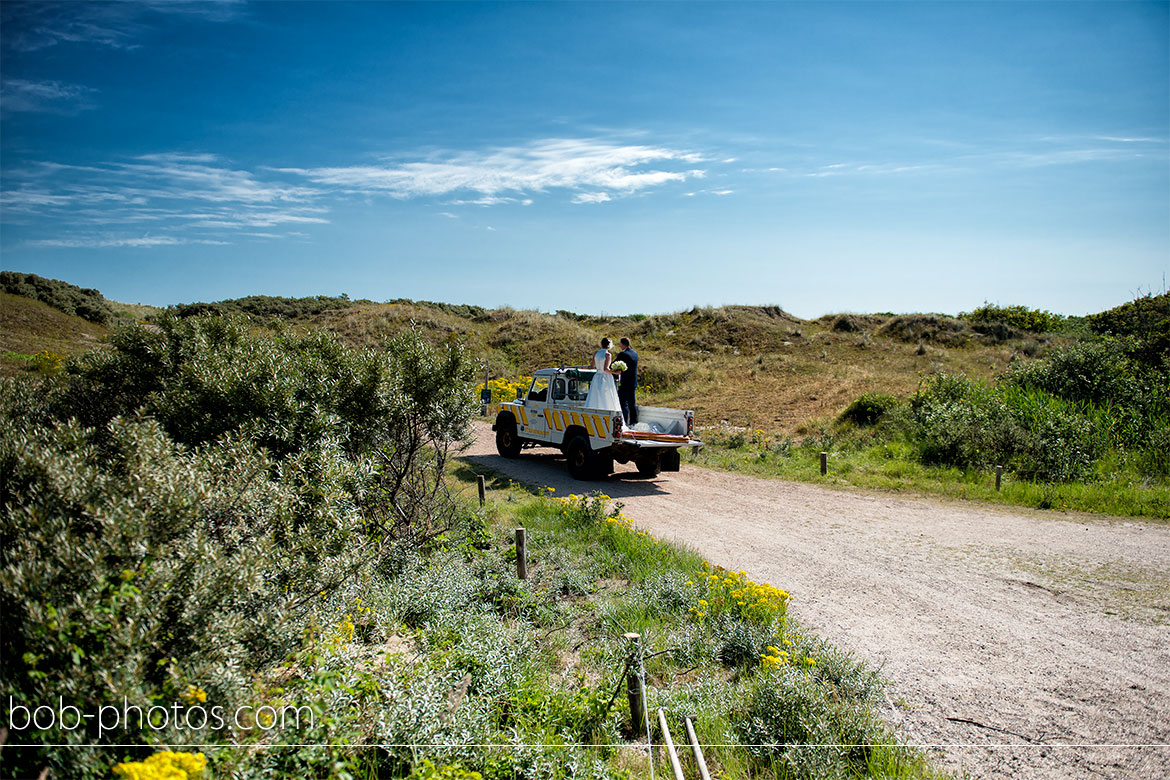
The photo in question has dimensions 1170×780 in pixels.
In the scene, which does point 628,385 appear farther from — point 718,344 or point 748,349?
point 718,344

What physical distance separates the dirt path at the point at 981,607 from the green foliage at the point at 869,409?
6.72m

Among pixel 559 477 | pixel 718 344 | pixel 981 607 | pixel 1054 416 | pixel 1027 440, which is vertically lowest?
pixel 981 607

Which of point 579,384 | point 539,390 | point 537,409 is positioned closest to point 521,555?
point 579,384

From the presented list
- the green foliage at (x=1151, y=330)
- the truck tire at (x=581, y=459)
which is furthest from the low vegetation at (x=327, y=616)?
the green foliage at (x=1151, y=330)

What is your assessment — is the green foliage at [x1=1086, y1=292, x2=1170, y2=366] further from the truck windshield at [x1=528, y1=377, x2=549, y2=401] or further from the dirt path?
the truck windshield at [x1=528, y1=377, x2=549, y2=401]

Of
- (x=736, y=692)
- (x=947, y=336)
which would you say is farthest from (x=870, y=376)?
(x=736, y=692)

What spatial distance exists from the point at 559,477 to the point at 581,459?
2.59ft

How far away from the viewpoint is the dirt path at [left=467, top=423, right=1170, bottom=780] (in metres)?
4.38

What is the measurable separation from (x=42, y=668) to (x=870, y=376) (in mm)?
27351

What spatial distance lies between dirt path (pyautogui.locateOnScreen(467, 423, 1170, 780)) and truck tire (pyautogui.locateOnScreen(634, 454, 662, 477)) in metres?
1.03

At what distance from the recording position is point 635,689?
4.29m

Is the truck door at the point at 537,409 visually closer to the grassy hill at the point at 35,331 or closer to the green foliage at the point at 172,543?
the green foliage at the point at 172,543

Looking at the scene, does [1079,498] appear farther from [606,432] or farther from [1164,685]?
[606,432]

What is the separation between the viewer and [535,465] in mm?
14961
